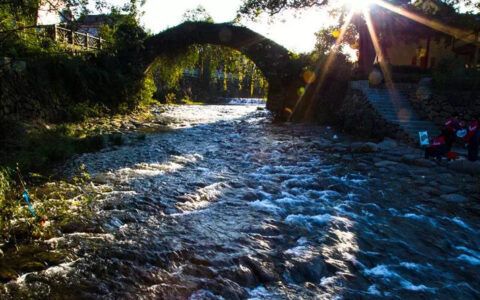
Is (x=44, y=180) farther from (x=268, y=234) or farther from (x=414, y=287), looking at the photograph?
(x=414, y=287)

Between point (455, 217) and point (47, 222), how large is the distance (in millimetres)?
6904

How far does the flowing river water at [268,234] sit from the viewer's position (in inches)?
155

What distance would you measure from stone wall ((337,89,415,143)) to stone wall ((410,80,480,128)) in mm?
1975

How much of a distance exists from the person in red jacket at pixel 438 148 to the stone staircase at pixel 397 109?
2.39 metres

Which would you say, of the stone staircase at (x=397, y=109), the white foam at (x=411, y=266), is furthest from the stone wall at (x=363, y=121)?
the white foam at (x=411, y=266)

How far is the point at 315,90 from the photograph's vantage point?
2052 centimetres

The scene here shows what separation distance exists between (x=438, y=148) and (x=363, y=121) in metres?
5.28

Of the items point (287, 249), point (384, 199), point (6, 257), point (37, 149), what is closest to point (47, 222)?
point (6, 257)

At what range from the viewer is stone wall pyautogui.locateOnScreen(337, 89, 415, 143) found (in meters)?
14.3

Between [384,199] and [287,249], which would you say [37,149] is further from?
[384,199]

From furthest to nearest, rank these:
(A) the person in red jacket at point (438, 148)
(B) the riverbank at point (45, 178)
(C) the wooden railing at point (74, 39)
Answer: (C) the wooden railing at point (74, 39) < (A) the person in red jacket at point (438, 148) < (B) the riverbank at point (45, 178)

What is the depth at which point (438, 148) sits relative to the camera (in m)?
10.6

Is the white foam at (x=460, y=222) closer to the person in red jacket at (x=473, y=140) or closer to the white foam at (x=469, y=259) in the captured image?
the white foam at (x=469, y=259)

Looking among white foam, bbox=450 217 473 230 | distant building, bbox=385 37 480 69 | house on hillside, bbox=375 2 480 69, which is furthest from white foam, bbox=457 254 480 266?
distant building, bbox=385 37 480 69
